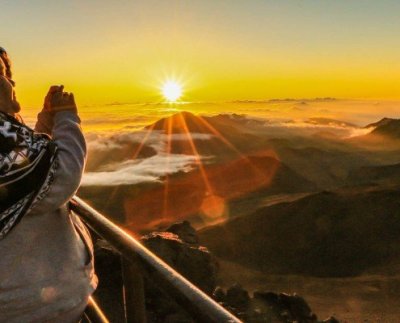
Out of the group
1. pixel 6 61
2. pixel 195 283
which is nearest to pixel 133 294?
pixel 6 61

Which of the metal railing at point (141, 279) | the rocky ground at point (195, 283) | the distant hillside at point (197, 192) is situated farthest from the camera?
the distant hillside at point (197, 192)

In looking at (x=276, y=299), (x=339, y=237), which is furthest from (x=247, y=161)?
(x=276, y=299)

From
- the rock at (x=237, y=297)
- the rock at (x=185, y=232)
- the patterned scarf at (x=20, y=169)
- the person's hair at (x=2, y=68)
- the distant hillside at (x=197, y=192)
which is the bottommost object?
the distant hillside at (x=197, y=192)

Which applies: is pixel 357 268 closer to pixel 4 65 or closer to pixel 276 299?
pixel 276 299

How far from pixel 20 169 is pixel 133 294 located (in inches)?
32.2

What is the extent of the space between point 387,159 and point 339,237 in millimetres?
157996

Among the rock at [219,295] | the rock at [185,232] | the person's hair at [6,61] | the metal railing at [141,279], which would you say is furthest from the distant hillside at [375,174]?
the person's hair at [6,61]

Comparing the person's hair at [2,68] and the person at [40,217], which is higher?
the person's hair at [2,68]

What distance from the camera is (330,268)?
3788cm

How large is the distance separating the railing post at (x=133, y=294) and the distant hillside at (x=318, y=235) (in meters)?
35.7

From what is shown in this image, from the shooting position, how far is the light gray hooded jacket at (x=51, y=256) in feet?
5.36

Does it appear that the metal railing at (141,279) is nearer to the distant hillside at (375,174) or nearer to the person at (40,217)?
the person at (40,217)

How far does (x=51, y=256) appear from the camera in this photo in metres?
1.71

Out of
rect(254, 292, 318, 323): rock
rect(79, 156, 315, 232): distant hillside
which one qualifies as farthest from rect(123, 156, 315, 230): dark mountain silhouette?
rect(254, 292, 318, 323): rock
